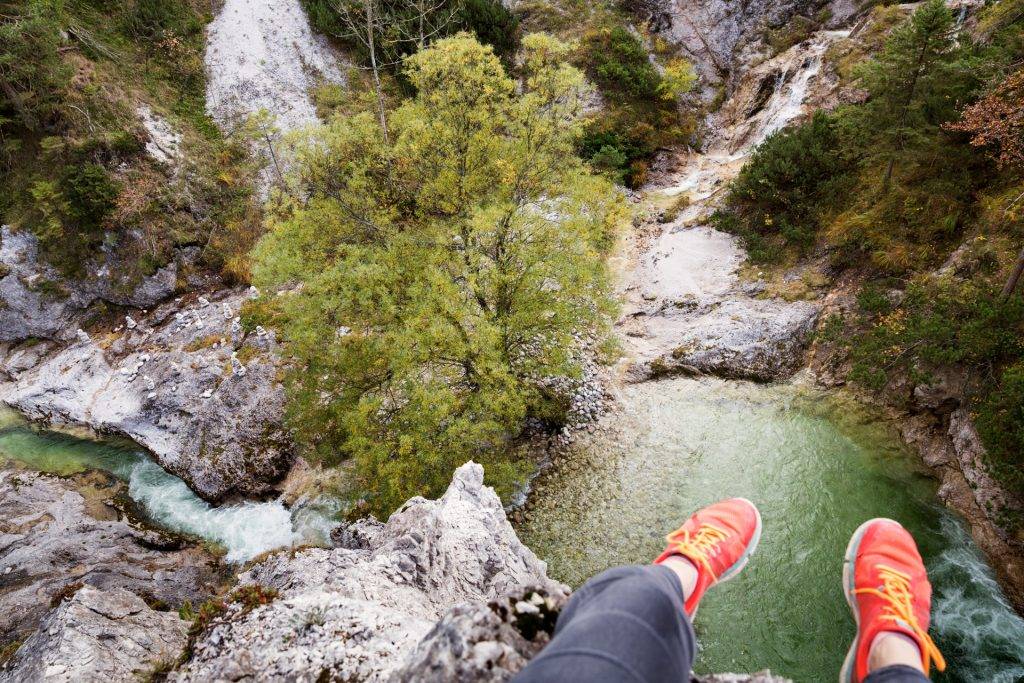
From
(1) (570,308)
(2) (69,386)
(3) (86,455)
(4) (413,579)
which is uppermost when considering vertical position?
(1) (570,308)

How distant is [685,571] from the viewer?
12.5 feet

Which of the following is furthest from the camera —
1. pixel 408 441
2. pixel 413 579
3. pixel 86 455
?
pixel 86 455

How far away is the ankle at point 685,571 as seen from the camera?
367cm

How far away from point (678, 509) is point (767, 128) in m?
20.6

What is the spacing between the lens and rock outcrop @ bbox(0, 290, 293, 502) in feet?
44.2

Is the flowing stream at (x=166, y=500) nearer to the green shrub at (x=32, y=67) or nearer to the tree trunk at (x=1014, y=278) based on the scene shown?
the green shrub at (x=32, y=67)

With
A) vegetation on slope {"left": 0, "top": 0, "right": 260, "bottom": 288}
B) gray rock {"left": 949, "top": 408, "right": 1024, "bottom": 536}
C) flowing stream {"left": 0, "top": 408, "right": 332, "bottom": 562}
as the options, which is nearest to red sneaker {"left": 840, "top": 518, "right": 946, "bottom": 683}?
gray rock {"left": 949, "top": 408, "right": 1024, "bottom": 536}

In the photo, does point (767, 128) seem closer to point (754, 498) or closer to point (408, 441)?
point (754, 498)

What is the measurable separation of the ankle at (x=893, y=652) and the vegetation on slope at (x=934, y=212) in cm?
674

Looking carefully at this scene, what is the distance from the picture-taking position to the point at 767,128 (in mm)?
21750

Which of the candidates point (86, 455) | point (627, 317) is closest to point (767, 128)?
point (627, 317)

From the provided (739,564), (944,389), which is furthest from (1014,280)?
(739,564)

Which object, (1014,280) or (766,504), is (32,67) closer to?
(766,504)

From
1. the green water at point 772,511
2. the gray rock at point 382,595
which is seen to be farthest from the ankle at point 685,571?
the green water at point 772,511
